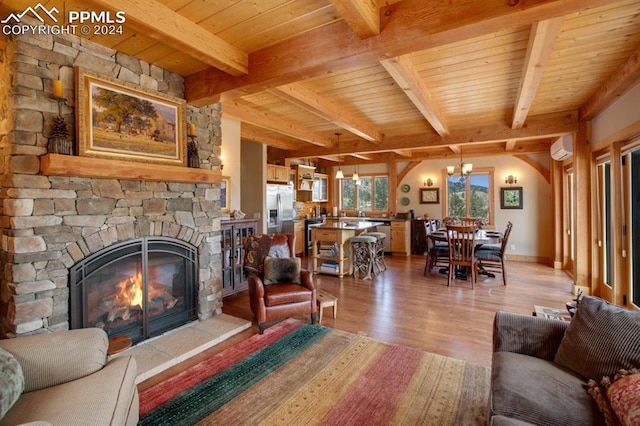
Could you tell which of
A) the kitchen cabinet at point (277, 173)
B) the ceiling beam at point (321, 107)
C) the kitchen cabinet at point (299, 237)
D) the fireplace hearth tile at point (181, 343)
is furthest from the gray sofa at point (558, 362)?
the kitchen cabinet at point (299, 237)

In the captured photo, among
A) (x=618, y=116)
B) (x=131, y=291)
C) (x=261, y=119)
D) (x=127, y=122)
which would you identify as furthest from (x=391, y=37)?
(x=618, y=116)

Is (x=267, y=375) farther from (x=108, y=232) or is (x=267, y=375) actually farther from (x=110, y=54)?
(x=110, y=54)

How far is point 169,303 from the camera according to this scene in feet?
10.5

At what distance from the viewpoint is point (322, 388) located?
2.26 meters

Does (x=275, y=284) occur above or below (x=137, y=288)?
below

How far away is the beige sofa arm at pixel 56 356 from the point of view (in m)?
1.59

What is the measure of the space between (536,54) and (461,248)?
3267 mm

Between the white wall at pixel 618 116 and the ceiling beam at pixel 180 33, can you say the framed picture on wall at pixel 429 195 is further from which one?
the ceiling beam at pixel 180 33

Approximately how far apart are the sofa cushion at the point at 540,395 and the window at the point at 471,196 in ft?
21.4

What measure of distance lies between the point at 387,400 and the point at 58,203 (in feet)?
9.15

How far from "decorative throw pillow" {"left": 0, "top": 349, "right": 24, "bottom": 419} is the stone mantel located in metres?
1.28

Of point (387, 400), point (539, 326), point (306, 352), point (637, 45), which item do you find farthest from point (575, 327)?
point (637, 45)

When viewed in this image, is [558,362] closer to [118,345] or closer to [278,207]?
[118,345]

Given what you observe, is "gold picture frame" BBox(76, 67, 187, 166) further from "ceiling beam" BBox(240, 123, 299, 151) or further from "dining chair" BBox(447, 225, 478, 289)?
"dining chair" BBox(447, 225, 478, 289)
